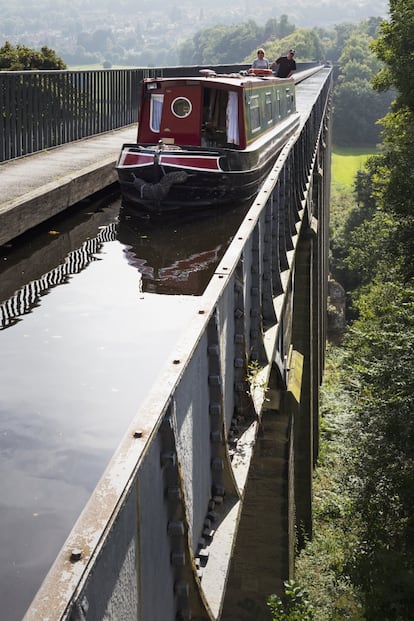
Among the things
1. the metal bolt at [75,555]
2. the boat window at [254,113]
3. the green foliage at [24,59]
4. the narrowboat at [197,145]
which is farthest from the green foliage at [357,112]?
the metal bolt at [75,555]

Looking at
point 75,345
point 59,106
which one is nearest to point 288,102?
point 59,106

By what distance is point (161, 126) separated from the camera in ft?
43.4

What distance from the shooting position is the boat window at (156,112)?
13.2 m

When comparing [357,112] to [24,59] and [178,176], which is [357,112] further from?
[178,176]

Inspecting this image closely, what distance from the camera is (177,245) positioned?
10312mm

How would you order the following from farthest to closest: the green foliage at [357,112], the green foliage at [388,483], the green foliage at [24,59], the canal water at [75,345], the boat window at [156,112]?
the green foliage at [357,112]
the green foliage at [24,59]
the boat window at [156,112]
the green foliage at [388,483]
the canal water at [75,345]

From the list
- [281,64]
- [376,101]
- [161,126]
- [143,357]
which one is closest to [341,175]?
[376,101]

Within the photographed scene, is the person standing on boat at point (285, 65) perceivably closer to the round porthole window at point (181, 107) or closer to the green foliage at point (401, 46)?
the green foliage at point (401, 46)

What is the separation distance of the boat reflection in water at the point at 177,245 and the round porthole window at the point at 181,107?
1.74 m

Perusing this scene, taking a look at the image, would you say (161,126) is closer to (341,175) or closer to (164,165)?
(164,165)

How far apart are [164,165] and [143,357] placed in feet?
19.1

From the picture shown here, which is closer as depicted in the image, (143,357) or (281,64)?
(143,357)

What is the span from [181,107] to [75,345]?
292 inches

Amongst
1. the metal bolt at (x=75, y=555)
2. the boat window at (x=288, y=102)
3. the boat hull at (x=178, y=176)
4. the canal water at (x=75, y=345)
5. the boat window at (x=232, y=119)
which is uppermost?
the boat window at (x=288, y=102)
